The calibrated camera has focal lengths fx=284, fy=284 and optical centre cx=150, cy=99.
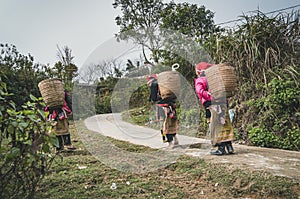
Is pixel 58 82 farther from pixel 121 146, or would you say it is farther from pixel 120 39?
pixel 121 146

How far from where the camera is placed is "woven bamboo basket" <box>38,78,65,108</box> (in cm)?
489

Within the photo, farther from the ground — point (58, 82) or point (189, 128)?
point (58, 82)

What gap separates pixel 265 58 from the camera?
6.19 metres

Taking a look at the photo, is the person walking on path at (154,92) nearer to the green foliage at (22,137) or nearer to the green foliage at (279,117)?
the green foliage at (279,117)

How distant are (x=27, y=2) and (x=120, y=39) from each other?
3.87 metres

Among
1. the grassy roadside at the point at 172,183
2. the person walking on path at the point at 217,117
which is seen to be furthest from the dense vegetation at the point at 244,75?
the person walking on path at the point at 217,117

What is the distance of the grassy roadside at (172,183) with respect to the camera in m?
2.96

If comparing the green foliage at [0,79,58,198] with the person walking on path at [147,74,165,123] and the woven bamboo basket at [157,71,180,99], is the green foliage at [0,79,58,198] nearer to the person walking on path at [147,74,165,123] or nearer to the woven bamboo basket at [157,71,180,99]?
the woven bamboo basket at [157,71,180,99]

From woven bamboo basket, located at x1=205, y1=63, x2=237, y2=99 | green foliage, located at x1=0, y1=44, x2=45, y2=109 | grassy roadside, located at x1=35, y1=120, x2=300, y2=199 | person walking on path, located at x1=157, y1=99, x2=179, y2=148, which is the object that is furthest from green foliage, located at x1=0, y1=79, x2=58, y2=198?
green foliage, located at x1=0, y1=44, x2=45, y2=109

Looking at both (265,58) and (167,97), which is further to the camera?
(265,58)

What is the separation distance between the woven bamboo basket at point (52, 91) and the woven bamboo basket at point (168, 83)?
177 cm

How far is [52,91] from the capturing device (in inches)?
193

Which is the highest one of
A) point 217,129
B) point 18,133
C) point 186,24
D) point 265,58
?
point 186,24

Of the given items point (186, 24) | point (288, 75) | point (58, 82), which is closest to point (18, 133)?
point (58, 82)
